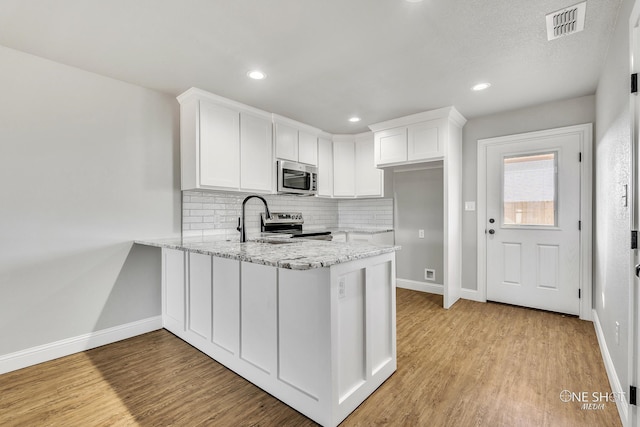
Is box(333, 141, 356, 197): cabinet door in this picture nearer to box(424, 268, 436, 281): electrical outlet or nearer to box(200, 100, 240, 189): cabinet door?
box(424, 268, 436, 281): electrical outlet

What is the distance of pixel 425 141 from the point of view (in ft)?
12.1

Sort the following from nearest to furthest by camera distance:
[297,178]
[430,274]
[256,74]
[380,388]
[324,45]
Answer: [380,388], [324,45], [256,74], [297,178], [430,274]

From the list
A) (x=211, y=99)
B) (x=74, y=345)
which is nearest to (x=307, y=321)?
(x=74, y=345)

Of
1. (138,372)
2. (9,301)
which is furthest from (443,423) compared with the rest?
(9,301)

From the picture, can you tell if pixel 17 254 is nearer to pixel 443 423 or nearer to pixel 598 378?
pixel 443 423

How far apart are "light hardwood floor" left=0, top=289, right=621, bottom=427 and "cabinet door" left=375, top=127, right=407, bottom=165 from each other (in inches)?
85.8

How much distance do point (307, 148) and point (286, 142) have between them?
0.42m

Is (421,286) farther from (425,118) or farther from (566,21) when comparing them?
(566,21)

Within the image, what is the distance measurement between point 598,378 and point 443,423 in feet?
4.35

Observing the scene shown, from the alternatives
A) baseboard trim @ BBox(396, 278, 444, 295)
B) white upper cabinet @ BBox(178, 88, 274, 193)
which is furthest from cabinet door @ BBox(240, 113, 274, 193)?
baseboard trim @ BBox(396, 278, 444, 295)

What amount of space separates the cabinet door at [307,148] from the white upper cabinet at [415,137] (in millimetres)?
852

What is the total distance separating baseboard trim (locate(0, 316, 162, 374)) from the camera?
226 cm

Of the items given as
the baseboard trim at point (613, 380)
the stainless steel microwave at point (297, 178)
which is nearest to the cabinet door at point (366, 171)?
the stainless steel microwave at point (297, 178)
